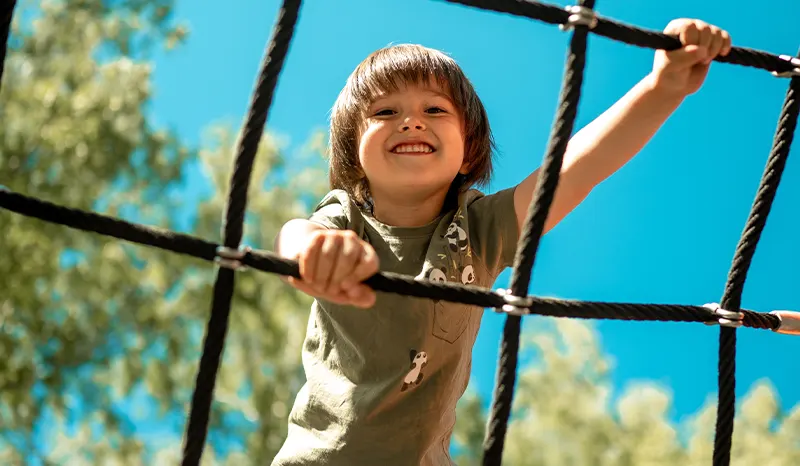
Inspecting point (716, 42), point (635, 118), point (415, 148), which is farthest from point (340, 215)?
point (716, 42)

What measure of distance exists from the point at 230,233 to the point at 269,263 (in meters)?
0.04

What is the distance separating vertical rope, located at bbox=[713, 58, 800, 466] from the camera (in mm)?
871

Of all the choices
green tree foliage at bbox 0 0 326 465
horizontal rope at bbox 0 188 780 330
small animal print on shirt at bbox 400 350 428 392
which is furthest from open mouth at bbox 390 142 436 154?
green tree foliage at bbox 0 0 326 465

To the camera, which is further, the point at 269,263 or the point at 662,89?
the point at 662,89

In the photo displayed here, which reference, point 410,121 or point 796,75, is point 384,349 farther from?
point 796,75

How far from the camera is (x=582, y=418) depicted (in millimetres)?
7270

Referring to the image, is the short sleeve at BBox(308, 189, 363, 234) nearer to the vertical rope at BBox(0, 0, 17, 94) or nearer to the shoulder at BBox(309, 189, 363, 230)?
the shoulder at BBox(309, 189, 363, 230)

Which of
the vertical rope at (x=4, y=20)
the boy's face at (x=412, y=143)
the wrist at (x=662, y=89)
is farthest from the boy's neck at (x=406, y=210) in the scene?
the vertical rope at (x=4, y=20)

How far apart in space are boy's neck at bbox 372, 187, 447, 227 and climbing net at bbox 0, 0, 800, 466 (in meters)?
0.34

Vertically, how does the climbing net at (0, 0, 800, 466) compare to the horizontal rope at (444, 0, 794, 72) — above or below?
below

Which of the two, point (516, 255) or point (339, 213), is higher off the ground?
point (339, 213)

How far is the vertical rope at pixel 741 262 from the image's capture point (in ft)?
2.86

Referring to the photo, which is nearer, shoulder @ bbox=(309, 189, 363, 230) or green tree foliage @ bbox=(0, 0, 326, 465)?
shoulder @ bbox=(309, 189, 363, 230)

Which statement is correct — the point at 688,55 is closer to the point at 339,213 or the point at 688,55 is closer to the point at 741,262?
the point at 741,262
